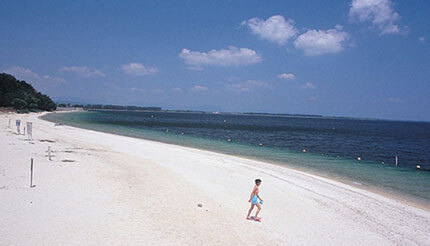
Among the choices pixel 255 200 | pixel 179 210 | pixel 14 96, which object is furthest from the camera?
pixel 14 96

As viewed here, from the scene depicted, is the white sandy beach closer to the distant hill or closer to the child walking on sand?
the child walking on sand

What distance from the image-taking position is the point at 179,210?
1054 centimetres

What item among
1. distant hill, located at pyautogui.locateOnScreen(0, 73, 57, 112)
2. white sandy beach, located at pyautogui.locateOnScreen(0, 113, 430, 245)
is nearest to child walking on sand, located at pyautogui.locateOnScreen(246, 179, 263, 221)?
white sandy beach, located at pyautogui.locateOnScreen(0, 113, 430, 245)

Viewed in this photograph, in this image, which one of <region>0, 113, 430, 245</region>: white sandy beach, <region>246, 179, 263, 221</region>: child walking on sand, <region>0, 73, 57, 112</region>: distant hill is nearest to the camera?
<region>0, 113, 430, 245</region>: white sandy beach

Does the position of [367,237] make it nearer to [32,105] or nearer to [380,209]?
[380,209]

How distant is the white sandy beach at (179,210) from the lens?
27.3 ft

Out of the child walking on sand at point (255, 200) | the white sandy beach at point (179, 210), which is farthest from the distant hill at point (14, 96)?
the child walking on sand at point (255, 200)

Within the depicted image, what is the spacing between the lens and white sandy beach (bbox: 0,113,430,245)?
8336 mm

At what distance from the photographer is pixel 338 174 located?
72.3ft

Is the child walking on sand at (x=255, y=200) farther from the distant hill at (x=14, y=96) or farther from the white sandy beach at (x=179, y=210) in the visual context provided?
the distant hill at (x=14, y=96)

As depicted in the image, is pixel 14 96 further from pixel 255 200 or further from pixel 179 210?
pixel 255 200

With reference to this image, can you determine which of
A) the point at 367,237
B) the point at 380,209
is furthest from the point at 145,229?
the point at 380,209

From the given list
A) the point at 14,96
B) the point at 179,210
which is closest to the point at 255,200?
the point at 179,210

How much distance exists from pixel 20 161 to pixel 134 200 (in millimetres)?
9511
